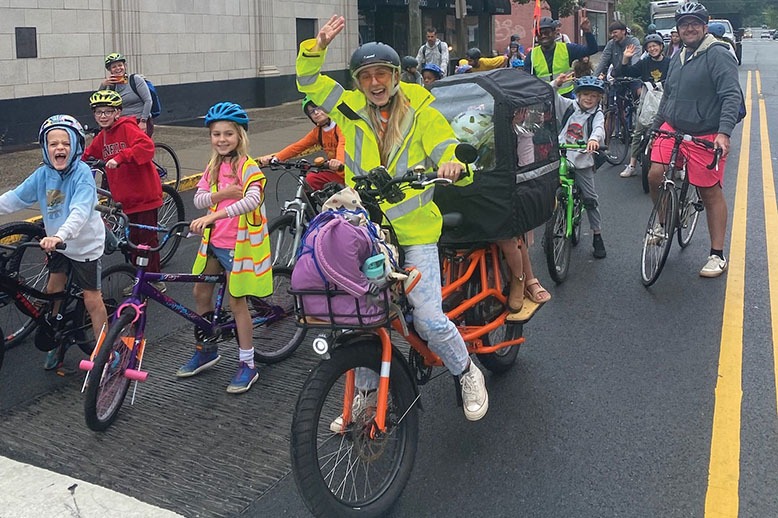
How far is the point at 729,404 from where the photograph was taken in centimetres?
464

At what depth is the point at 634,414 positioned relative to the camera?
4520mm

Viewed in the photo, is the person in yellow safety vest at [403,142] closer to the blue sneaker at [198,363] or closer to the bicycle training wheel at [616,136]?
the blue sneaker at [198,363]

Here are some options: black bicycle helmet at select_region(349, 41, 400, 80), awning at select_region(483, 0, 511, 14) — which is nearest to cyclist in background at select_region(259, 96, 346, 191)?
black bicycle helmet at select_region(349, 41, 400, 80)

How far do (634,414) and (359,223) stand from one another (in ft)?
7.05

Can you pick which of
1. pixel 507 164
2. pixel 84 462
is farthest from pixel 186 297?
pixel 507 164

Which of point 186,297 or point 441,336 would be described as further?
point 186,297

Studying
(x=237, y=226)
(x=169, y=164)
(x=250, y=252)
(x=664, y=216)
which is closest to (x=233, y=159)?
(x=237, y=226)

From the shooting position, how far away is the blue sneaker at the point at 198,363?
5102 millimetres

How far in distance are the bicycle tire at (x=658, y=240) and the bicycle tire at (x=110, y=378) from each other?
4.28m

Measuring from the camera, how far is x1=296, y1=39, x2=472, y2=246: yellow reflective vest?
3.80 m

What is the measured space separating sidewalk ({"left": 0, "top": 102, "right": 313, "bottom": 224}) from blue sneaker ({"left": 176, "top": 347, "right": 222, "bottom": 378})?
4787 mm

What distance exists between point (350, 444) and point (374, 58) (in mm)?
1717

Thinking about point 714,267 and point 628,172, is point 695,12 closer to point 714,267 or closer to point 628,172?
point 714,267

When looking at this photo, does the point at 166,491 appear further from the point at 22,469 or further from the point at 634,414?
the point at 634,414
